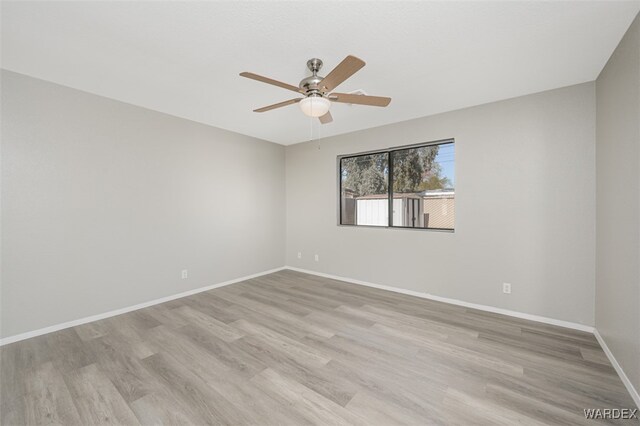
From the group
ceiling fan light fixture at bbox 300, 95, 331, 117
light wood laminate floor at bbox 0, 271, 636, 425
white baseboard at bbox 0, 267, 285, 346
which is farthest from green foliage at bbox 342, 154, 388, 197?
white baseboard at bbox 0, 267, 285, 346

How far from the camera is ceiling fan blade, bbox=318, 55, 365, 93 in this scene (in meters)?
1.56

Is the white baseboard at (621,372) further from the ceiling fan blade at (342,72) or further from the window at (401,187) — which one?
the ceiling fan blade at (342,72)

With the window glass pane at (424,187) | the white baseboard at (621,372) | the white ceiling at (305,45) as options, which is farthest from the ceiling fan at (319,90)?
the white baseboard at (621,372)

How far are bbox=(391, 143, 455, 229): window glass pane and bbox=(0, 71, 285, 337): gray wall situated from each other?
264 centimetres

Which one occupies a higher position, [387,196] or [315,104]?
[315,104]

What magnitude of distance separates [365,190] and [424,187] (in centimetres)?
100

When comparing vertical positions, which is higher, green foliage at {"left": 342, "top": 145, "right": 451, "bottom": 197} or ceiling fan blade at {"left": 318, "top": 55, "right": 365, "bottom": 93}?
ceiling fan blade at {"left": 318, "top": 55, "right": 365, "bottom": 93}

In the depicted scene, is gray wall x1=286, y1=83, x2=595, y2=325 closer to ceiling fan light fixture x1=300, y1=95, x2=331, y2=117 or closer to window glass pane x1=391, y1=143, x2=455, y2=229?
window glass pane x1=391, y1=143, x2=455, y2=229

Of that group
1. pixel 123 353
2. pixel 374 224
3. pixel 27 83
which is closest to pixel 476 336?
pixel 374 224

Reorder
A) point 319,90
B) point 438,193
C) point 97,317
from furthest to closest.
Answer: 1. point 438,193
2. point 97,317
3. point 319,90

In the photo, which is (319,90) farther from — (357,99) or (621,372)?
(621,372)

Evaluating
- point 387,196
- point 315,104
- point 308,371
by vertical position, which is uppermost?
point 315,104

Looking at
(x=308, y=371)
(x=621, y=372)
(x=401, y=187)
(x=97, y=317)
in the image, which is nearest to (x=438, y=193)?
(x=401, y=187)

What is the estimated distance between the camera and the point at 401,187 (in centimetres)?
390
